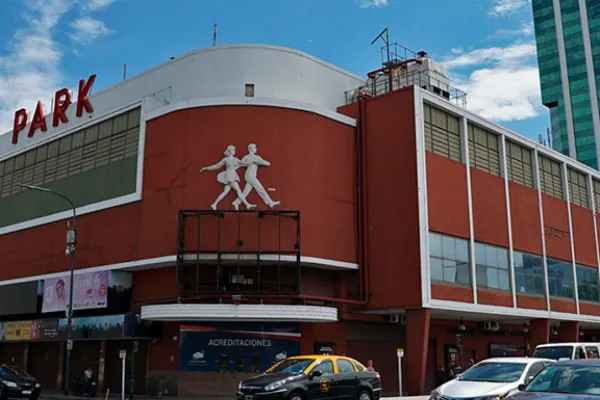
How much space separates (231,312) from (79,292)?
1025 centimetres

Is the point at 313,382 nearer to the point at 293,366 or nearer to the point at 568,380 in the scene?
the point at 293,366

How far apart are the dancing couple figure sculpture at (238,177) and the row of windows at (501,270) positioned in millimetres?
8212

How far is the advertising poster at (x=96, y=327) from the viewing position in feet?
98.2

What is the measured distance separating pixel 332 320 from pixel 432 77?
16942 millimetres

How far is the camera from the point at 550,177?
42219 mm

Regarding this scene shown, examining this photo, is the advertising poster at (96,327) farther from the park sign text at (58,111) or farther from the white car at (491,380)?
the white car at (491,380)

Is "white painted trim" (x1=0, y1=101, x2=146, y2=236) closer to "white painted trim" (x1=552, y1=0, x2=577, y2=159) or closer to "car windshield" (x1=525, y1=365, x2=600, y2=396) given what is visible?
"car windshield" (x1=525, y1=365, x2=600, y2=396)

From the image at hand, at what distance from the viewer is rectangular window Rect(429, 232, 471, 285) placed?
102 ft

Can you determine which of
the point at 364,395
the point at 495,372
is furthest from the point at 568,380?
the point at 364,395

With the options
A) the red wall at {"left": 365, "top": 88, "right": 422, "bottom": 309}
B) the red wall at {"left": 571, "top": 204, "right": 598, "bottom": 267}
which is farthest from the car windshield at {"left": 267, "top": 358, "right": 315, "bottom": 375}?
the red wall at {"left": 571, "top": 204, "right": 598, "bottom": 267}

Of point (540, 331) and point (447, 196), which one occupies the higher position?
point (447, 196)

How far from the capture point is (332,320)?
29.2 meters

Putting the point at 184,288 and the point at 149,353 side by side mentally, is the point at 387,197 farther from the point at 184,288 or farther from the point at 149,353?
the point at 149,353

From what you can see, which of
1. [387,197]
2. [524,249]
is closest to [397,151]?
[387,197]
